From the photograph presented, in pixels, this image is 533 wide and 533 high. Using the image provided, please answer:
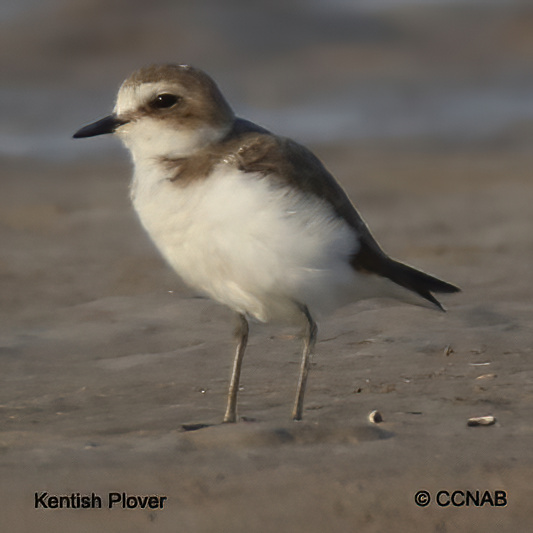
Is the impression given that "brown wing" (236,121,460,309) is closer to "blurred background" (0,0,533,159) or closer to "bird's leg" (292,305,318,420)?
"bird's leg" (292,305,318,420)

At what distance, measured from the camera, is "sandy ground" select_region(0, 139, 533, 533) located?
342cm

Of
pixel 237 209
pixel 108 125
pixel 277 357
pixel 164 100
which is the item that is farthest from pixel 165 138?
pixel 277 357

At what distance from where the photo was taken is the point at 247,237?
398 centimetres

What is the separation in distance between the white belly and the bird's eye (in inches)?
10.6

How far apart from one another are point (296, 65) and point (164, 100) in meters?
12.9

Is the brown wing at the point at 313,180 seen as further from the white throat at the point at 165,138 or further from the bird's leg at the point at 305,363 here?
the bird's leg at the point at 305,363

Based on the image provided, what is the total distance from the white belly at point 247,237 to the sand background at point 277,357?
512 mm

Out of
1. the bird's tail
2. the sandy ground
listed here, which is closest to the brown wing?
the bird's tail

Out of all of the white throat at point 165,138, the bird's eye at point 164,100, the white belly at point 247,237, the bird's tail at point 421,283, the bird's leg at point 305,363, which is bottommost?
the bird's leg at point 305,363

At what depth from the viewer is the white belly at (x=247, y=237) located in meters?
3.97

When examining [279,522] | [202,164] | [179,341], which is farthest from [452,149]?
[279,522]

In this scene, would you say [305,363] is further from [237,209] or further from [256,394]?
[237,209]

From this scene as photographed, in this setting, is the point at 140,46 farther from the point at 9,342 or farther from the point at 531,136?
the point at 9,342

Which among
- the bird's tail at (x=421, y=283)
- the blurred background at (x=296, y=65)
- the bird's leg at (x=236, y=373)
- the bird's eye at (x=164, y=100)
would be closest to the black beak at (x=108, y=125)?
the bird's eye at (x=164, y=100)
